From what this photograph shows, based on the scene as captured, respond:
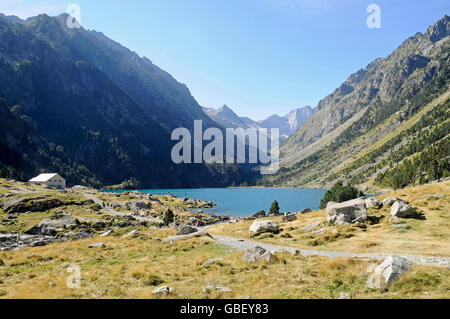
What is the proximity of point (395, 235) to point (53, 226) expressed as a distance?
190 ft

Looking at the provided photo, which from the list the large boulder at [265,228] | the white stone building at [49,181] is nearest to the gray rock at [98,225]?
the large boulder at [265,228]

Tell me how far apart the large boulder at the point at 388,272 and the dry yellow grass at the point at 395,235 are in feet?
25.0

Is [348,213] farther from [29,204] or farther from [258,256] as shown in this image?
[29,204]

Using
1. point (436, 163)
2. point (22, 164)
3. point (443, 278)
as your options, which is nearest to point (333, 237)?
point (443, 278)

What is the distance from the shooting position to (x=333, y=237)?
28703mm

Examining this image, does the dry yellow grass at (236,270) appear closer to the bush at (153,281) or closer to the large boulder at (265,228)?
the bush at (153,281)

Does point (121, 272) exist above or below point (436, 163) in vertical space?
below

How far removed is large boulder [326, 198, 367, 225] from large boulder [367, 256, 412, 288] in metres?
19.2

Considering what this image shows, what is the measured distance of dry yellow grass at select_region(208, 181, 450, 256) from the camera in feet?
73.6

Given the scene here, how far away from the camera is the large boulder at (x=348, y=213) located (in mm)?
33312

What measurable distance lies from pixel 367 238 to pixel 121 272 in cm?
2350

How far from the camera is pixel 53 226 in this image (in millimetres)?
52500
